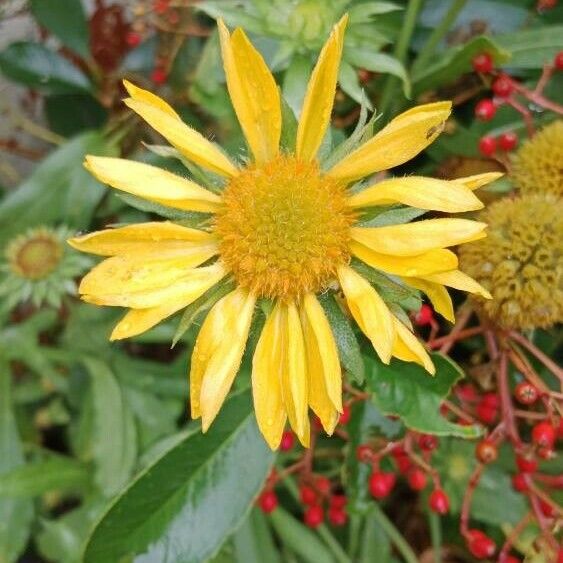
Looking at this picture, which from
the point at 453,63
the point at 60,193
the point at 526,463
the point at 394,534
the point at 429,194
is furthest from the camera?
the point at 60,193

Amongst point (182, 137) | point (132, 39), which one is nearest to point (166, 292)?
point (182, 137)

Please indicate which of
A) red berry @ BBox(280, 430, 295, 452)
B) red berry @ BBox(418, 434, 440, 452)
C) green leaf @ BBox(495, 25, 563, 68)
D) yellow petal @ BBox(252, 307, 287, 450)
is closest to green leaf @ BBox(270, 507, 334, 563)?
red berry @ BBox(280, 430, 295, 452)

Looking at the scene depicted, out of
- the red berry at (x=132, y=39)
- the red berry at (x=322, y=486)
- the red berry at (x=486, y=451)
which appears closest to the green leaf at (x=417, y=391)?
the red berry at (x=486, y=451)

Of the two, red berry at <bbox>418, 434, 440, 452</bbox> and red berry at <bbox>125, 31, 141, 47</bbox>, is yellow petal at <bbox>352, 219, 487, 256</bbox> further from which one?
red berry at <bbox>125, 31, 141, 47</bbox>

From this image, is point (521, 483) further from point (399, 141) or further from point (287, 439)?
point (399, 141)

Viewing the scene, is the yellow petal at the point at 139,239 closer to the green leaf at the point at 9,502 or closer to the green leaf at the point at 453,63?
the green leaf at the point at 453,63

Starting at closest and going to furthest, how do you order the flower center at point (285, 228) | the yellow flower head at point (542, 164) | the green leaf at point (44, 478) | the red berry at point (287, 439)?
the flower center at point (285, 228) → the yellow flower head at point (542, 164) → the red berry at point (287, 439) → the green leaf at point (44, 478)

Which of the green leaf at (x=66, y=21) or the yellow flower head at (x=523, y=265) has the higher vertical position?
the yellow flower head at (x=523, y=265)
